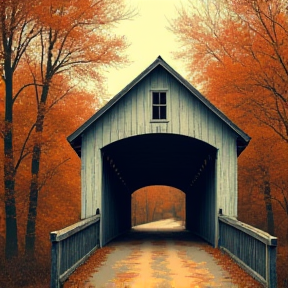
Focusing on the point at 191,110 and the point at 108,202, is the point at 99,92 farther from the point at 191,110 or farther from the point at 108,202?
the point at 191,110

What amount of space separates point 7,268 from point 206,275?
1211cm

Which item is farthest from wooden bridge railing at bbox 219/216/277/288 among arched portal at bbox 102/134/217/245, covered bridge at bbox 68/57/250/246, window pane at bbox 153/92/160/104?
window pane at bbox 153/92/160/104

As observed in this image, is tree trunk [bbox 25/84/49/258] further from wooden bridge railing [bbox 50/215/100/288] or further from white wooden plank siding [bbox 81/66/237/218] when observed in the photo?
wooden bridge railing [bbox 50/215/100/288]

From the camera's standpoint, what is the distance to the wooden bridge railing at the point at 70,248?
930 cm

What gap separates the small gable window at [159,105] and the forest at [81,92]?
4622 mm

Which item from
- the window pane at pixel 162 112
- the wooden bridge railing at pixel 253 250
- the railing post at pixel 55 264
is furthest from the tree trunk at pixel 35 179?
the railing post at pixel 55 264

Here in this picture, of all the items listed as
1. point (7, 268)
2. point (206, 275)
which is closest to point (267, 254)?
point (206, 275)

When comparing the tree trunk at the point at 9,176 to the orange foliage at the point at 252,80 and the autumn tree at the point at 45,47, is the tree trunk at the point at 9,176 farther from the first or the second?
the orange foliage at the point at 252,80

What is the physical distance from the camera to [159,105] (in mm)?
16625

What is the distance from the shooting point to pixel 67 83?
26750mm

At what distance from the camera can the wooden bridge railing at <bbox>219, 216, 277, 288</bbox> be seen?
9.09m

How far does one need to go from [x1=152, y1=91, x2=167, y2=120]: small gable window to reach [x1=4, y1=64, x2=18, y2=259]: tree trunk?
7.33 meters

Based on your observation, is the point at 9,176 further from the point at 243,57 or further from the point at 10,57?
the point at 243,57

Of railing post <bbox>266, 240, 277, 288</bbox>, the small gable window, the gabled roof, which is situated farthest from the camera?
the small gable window
